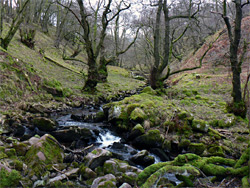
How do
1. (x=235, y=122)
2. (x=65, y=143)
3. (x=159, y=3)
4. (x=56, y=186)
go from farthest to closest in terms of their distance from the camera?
(x=159, y=3) < (x=235, y=122) < (x=65, y=143) < (x=56, y=186)

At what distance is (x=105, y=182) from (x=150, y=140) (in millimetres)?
2824

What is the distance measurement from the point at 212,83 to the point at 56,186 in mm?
15008

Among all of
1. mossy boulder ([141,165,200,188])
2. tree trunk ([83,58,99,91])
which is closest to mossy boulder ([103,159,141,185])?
mossy boulder ([141,165,200,188])

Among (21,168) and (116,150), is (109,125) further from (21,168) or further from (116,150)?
(21,168)

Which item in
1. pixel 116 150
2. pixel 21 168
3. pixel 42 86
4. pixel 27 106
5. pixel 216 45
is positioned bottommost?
pixel 116 150

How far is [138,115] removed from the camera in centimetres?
712

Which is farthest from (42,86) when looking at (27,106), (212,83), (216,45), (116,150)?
(216,45)

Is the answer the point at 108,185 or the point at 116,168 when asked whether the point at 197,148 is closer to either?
the point at 116,168

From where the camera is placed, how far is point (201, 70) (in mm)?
21453

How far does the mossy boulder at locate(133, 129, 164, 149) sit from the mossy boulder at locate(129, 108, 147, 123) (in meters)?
0.87

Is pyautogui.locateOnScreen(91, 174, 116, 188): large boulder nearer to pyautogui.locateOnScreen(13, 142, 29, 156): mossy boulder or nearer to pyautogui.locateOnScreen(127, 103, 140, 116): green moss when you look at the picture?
pyautogui.locateOnScreen(13, 142, 29, 156): mossy boulder

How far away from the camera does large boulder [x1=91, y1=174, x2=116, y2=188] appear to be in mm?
3531

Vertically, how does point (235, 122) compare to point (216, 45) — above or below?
below

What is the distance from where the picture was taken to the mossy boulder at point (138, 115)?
7.07 meters
